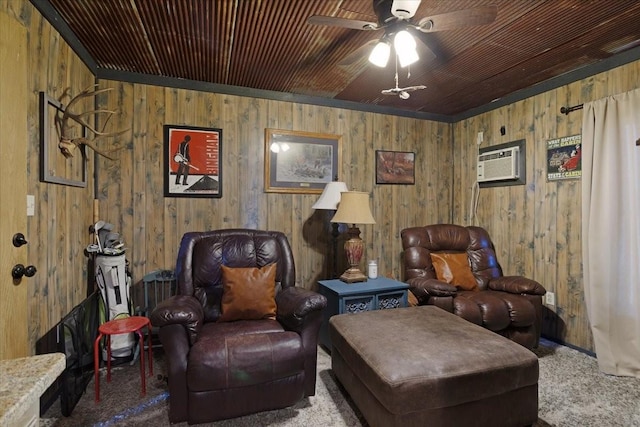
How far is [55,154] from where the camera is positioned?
206cm

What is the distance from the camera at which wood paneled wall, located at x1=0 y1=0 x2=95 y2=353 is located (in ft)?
5.86

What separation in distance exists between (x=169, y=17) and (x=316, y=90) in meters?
1.55

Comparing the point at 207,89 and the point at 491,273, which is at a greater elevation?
the point at 207,89

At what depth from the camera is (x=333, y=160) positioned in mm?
3551

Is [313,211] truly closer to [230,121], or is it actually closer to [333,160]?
[333,160]

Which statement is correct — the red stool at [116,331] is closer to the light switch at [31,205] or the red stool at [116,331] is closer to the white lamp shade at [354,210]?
the light switch at [31,205]

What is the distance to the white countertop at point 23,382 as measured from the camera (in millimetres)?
673

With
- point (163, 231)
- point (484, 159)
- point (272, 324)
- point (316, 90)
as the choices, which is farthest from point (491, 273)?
point (163, 231)

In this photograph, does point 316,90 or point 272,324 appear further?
point 316,90

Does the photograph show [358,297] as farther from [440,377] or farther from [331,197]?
[440,377]

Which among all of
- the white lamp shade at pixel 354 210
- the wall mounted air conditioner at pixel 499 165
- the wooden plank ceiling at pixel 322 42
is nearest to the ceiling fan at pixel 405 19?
the wooden plank ceiling at pixel 322 42

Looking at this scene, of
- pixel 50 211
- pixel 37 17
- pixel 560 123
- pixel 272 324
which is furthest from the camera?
pixel 560 123

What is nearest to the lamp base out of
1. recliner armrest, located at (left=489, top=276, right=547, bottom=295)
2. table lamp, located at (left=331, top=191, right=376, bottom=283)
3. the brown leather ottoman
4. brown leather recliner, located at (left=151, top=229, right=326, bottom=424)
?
table lamp, located at (left=331, top=191, right=376, bottom=283)

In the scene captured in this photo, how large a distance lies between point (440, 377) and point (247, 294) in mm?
1327
